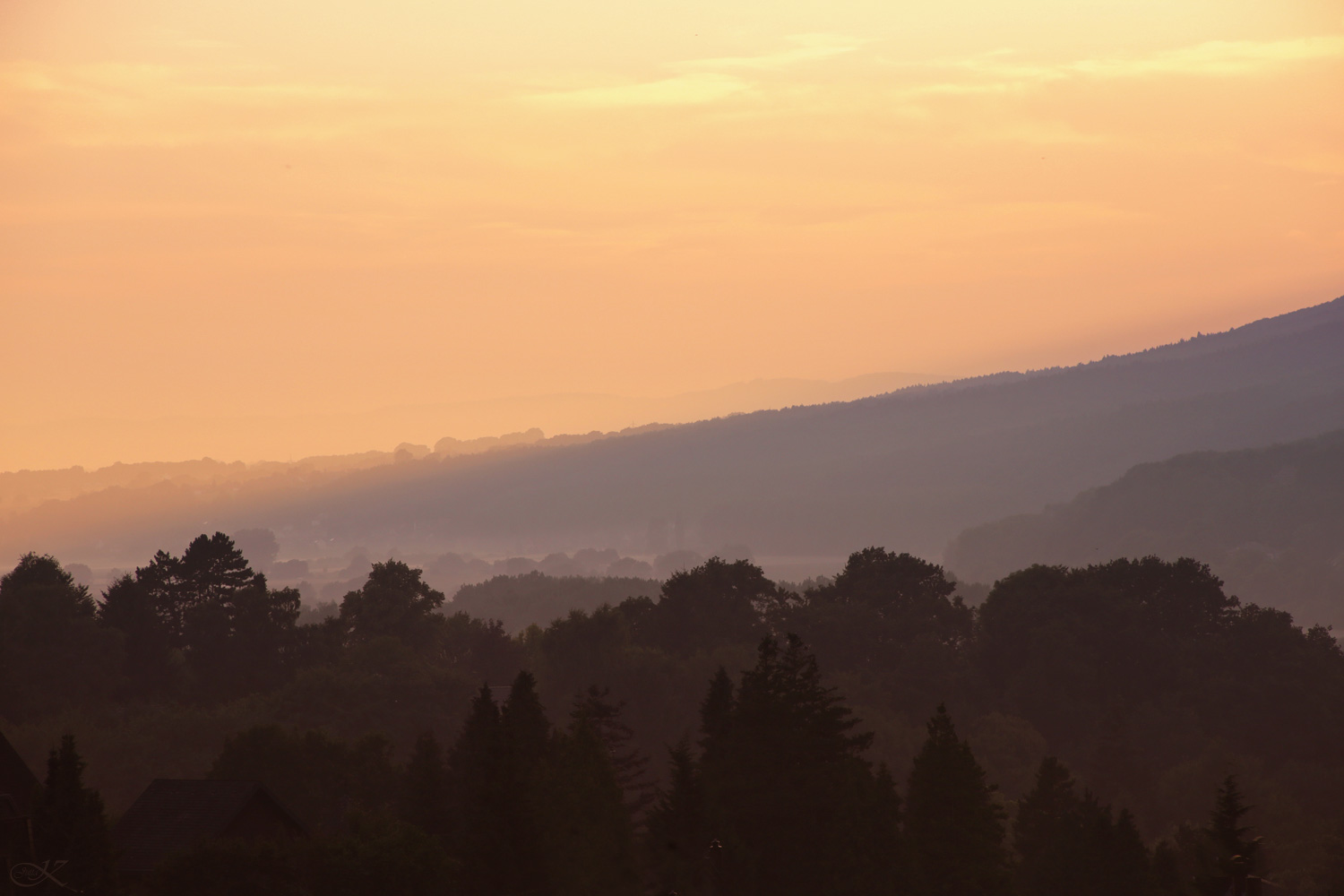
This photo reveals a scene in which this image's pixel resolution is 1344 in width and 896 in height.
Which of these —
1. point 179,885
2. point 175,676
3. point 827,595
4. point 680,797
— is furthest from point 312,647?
point 179,885

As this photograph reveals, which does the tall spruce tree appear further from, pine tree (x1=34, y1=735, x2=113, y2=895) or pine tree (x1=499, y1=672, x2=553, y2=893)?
pine tree (x1=34, y1=735, x2=113, y2=895)

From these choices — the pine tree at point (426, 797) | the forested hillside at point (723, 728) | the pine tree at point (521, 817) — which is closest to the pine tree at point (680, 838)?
the forested hillside at point (723, 728)

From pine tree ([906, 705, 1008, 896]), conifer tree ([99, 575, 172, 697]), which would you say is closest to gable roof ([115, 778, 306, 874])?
pine tree ([906, 705, 1008, 896])

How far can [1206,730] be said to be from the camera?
12606 cm

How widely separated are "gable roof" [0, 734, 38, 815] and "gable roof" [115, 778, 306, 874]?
12.7 feet

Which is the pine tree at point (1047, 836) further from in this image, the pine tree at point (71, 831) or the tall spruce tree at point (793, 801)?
the pine tree at point (71, 831)

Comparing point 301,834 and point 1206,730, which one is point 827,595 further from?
point 301,834

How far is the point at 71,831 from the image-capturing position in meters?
50.8

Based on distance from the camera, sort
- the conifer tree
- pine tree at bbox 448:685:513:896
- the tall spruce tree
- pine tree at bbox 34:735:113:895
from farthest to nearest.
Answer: the conifer tree
the tall spruce tree
pine tree at bbox 448:685:513:896
pine tree at bbox 34:735:113:895

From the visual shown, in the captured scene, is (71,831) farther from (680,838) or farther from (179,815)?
(680,838)
